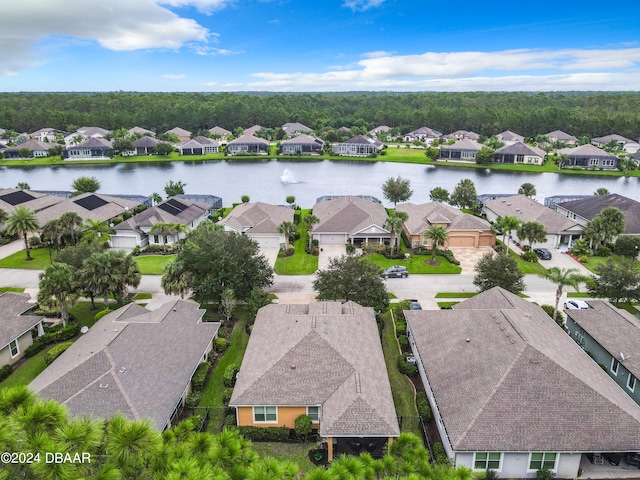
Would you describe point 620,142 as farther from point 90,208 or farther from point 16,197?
point 16,197

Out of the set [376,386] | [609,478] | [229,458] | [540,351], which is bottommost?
[609,478]

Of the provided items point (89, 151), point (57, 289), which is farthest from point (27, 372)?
point (89, 151)

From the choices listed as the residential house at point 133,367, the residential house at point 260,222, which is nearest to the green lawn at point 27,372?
the residential house at point 133,367

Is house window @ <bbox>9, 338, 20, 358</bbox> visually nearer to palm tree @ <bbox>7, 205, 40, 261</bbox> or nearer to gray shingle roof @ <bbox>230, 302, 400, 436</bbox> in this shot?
gray shingle roof @ <bbox>230, 302, 400, 436</bbox>

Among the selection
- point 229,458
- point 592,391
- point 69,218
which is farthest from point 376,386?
point 69,218

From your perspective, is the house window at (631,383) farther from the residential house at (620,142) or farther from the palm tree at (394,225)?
the residential house at (620,142)

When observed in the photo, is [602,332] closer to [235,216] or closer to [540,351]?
[540,351]
